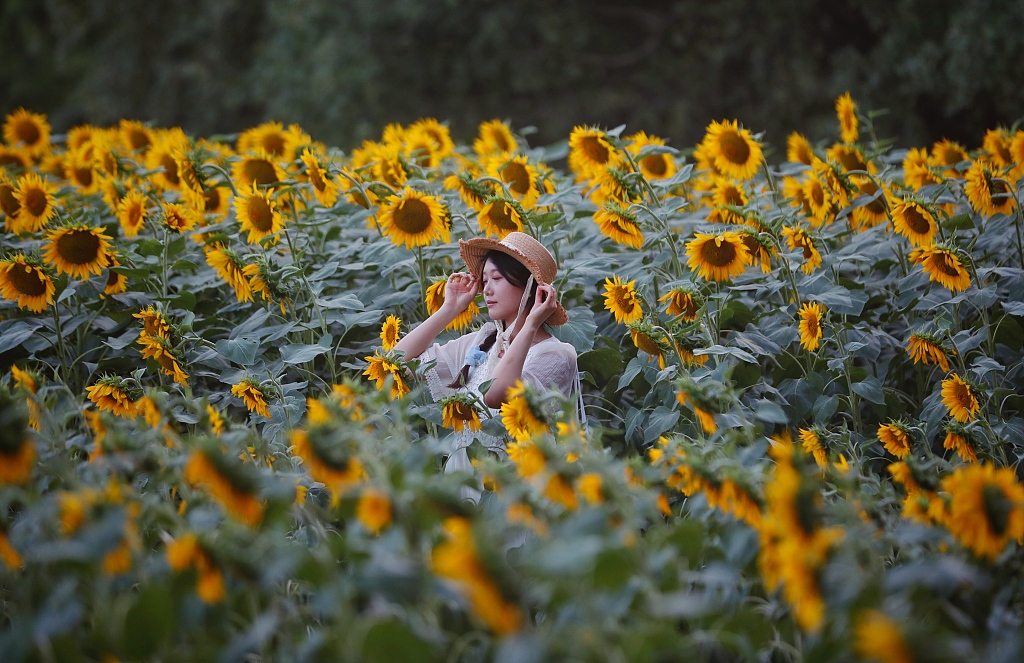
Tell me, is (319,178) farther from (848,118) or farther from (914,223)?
(848,118)

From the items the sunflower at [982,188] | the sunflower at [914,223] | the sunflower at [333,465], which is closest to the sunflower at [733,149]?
the sunflower at [914,223]

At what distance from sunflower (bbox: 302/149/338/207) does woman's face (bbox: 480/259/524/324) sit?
0.83 metres

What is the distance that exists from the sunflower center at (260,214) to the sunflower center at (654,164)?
1.52 meters

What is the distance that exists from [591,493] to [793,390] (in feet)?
4.84

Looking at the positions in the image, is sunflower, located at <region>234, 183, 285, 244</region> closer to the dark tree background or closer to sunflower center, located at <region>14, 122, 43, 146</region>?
sunflower center, located at <region>14, 122, 43, 146</region>

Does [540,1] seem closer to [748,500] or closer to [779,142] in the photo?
[779,142]

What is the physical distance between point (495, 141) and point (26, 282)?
193 cm

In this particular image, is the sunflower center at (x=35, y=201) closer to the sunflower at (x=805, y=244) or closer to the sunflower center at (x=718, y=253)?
the sunflower center at (x=718, y=253)

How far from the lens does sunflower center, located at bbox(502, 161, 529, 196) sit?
3189mm

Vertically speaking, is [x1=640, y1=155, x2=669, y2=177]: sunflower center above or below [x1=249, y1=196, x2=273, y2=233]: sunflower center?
above

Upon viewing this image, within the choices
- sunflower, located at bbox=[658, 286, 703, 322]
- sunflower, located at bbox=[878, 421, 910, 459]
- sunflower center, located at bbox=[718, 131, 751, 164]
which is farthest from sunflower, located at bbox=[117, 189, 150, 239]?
sunflower, located at bbox=[878, 421, 910, 459]

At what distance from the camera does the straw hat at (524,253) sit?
2455mm

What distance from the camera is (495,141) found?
12.6 feet

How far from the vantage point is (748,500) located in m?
1.57
